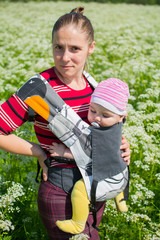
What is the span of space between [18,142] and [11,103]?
27 centimetres

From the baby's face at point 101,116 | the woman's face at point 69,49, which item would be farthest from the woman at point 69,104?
the baby's face at point 101,116

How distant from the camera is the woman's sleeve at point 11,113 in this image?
→ 164 cm

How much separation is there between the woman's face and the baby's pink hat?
0.73 feet

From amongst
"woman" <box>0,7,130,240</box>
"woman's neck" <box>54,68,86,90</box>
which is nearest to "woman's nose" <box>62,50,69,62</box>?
"woman" <box>0,7,130,240</box>

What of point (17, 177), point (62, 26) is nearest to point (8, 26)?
point (17, 177)

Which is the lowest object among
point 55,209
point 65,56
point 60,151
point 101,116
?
point 55,209

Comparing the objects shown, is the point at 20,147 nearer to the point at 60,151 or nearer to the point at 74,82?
the point at 60,151

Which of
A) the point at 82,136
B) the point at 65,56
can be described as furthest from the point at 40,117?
the point at 65,56

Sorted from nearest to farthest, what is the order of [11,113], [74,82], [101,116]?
[11,113] → [101,116] → [74,82]

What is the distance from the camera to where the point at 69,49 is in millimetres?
1740

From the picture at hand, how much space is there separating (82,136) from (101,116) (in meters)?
0.18

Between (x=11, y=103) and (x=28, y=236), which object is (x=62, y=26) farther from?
(x=28, y=236)

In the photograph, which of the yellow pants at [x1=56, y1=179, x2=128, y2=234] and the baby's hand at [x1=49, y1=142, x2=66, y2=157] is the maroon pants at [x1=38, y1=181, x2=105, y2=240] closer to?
the yellow pants at [x1=56, y1=179, x2=128, y2=234]

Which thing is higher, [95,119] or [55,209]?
[95,119]
